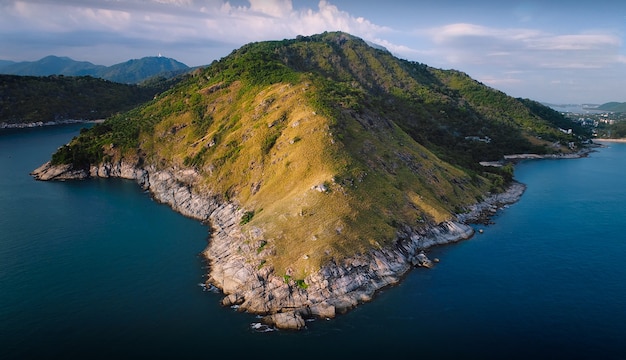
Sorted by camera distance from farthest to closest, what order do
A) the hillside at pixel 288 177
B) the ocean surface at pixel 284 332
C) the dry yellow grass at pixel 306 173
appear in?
1. the dry yellow grass at pixel 306 173
2. the hillside at pixel 288 177
3. the ocean surface at pixel 284 332

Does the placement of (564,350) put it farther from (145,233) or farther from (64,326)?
(145,233)

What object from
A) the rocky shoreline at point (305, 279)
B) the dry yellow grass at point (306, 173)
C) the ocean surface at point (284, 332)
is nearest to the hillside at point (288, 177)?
the rocky shoreline at point (305, 279)

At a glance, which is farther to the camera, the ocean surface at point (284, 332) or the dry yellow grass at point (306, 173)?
the dry yellow grass at point (306, 173)

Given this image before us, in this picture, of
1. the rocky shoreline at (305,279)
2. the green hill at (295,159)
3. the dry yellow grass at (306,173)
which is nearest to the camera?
the rocky shoreline at (305,279)

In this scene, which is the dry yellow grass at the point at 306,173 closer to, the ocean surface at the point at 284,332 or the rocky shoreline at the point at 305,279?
the rocky shoreline at the point at 305,279

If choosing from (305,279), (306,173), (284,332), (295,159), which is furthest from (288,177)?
(284,332)

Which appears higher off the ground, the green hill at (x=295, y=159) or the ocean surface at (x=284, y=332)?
the green hill at (x=295, y=159)
